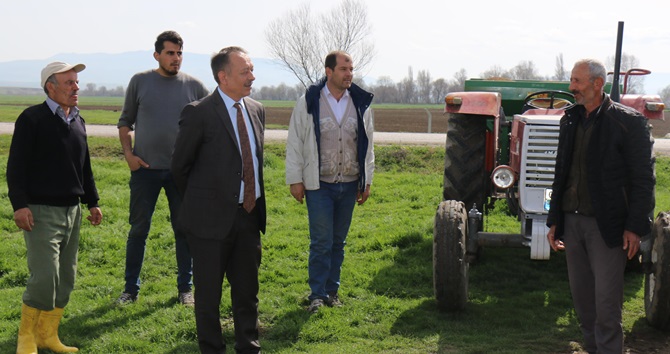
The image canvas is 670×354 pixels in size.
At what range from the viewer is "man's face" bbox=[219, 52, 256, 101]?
438 cm

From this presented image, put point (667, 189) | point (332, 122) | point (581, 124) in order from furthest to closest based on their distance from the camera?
point (667, 189)
point (332, 122)
point (581, 124)

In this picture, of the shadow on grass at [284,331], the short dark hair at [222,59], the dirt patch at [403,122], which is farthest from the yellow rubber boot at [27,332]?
the dirt patch at [403,122]

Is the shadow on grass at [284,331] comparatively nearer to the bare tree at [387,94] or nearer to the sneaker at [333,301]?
the sneaker at [333,301]

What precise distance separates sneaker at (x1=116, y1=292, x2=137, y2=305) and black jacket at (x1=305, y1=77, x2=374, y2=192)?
1.80m

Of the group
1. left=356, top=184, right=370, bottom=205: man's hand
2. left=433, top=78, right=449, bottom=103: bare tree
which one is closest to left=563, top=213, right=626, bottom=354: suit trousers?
left=356, top=184, right=370, bottom=205: man's hand

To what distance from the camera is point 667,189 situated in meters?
11.4

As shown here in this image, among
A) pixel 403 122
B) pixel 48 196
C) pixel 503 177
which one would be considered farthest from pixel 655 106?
pixel 403 122

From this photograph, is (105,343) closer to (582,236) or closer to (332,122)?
(332,122)

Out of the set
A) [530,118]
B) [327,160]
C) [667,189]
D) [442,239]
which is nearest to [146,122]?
[327,160]

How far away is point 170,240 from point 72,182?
3.05 meters

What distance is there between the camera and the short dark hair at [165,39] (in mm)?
5711

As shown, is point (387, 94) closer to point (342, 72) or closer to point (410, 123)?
point (410, 123)

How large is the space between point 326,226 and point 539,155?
5.29ft

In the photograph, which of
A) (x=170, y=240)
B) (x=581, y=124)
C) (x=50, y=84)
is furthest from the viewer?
(x=170, y=240)
